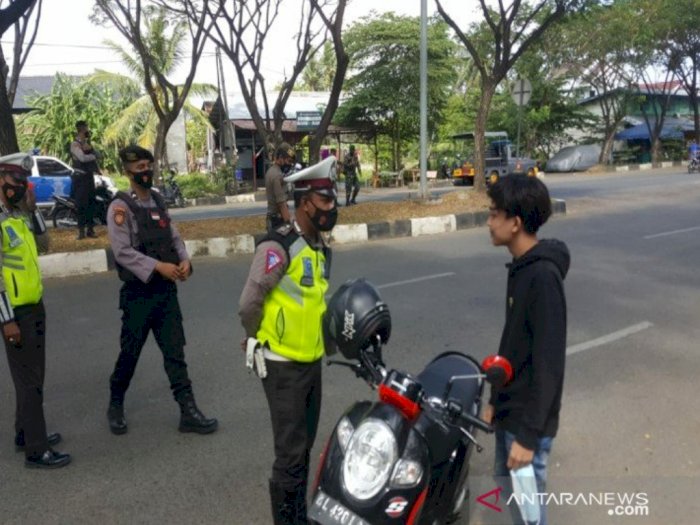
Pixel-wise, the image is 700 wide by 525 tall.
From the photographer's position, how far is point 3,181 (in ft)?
11.7

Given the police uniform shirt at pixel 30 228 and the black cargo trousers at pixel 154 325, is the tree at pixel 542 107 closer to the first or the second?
the black cargo trousers at pixel 154 325

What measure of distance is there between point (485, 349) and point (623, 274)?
351 cm

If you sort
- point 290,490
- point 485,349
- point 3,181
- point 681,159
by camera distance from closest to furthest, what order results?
point 290,490 < point 3,181 < point 485,349 < point 681,159

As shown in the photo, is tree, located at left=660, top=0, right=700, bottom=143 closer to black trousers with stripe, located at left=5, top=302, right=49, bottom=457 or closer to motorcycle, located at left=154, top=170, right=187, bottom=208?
motorcycle, located at left=154, top=170, right=187, bottom=208

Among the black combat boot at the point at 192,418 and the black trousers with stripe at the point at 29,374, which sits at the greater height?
the black trousers with stripe at the point at 29,374

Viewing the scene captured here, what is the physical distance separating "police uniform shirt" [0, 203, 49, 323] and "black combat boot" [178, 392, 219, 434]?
3.52 feet

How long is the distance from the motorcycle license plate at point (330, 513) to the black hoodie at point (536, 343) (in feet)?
2.02

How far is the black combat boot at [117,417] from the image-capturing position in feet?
13.4

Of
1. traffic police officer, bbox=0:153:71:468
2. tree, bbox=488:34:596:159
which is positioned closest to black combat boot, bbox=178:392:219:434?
traffic police officer, bbox=0:153:71:468

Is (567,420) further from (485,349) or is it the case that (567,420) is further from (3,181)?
(3,181)

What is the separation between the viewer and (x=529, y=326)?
2.28 metres

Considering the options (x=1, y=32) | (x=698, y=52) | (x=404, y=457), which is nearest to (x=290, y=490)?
(x=404, y=457)

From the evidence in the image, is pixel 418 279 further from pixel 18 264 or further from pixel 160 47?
pixel 160 47

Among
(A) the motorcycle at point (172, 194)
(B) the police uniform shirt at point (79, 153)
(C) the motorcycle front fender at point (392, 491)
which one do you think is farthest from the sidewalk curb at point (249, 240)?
(A) the motorcycle at point (172, 194)
